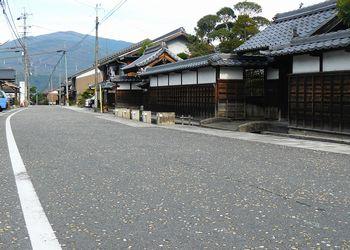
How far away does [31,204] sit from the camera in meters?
5.74

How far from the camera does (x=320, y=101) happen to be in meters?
15.5

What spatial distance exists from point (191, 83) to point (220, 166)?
1806 cm

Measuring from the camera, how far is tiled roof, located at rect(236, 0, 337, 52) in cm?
2116

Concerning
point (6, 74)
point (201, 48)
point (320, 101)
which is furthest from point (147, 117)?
point (6, 74)

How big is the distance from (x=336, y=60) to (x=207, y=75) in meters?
10.4

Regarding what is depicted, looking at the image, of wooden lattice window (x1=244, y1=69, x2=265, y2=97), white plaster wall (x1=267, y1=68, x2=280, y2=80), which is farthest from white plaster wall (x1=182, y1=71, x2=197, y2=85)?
white plaster wall (x1=267, y1=68, x2=280, y2=80)

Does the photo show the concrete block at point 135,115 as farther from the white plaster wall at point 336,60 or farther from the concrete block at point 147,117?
the white plaster wall at point 336,60

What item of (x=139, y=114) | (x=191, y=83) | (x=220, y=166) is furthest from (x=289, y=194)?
(x=139, y=114)

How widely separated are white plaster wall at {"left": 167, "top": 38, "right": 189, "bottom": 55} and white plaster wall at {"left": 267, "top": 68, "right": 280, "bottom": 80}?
27.7 m

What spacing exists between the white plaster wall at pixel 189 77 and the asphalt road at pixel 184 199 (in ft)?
50.9

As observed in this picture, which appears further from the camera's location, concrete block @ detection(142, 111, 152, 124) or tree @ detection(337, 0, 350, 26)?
concrete block @ detection(142, 111, 152, 124)

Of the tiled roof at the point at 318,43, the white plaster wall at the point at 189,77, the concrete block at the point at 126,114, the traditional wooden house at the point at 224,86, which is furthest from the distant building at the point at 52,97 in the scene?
the tiled roof at the point at 318,43

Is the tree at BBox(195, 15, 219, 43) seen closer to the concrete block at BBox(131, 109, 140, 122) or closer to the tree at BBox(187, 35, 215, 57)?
the tree at BBox(187, 35, 215, 57)

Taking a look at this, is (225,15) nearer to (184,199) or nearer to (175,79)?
(175,79)
